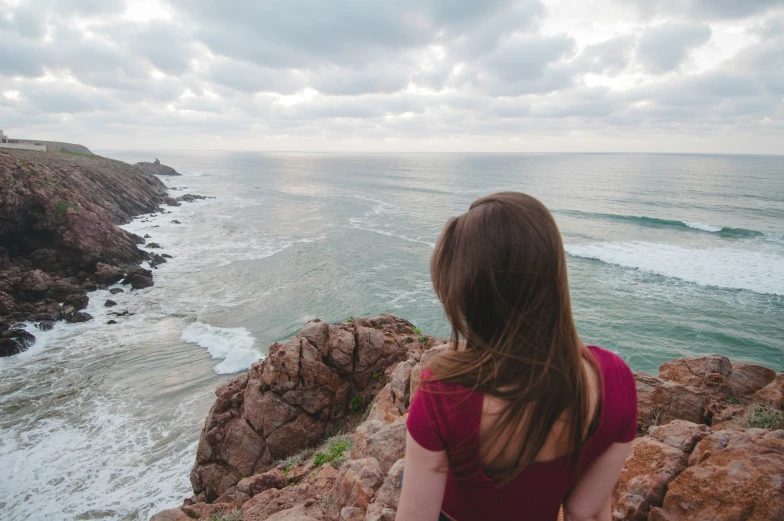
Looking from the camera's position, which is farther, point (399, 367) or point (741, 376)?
A: point (399, 367)

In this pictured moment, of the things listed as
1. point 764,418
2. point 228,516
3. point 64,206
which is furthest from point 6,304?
point 764,418

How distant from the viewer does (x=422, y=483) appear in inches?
66.3

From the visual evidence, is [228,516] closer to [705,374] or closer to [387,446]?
[387,446]

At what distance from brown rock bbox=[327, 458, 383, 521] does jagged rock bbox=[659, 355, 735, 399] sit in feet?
17.9

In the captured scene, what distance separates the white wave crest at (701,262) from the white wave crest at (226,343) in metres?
29.2

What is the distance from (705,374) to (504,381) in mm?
7321

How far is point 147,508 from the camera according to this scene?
1180cm

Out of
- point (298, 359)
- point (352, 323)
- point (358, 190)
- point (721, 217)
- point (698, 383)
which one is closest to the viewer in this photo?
point (698, 383)

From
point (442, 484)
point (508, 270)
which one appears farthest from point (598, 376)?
point (442, 484)

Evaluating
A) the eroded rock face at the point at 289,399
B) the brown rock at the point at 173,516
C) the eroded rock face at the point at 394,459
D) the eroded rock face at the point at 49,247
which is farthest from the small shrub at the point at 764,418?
the eroded rock face at the point at 49,247

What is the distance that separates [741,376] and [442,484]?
7.76 meters

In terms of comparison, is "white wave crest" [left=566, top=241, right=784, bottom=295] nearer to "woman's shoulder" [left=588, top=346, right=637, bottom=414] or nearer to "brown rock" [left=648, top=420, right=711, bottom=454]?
"brown rock" [left=648, top=420, right=711, bottom=454]

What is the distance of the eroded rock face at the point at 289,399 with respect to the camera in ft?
35.8

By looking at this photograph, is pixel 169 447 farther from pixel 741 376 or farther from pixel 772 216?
pixel 772 216
